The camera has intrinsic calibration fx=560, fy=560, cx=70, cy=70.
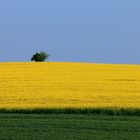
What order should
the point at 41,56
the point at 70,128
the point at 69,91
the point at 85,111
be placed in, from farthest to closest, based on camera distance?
the point at 41,56 < the point at 69,91 < the point at 85,111 < the point at 70,128

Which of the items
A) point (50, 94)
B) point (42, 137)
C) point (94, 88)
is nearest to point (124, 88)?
point (94, 88)

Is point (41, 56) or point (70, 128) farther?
point (41, 56)

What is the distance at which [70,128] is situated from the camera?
14859 millimetres

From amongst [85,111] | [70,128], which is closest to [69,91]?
[85,111]

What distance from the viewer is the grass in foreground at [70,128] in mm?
13133

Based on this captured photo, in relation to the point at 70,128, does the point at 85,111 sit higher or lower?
higher

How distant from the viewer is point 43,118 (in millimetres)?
17969

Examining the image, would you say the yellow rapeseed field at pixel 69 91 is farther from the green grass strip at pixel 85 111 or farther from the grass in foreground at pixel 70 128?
the grass in foreground at pixel 70 128

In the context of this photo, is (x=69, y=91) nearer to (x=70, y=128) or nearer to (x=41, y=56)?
(x=70, y=128)

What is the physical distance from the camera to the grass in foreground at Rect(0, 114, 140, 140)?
13133 millimetres

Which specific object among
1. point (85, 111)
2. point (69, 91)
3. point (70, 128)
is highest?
point (69, 91)

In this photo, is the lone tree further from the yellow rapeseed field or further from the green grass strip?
the green grass strip

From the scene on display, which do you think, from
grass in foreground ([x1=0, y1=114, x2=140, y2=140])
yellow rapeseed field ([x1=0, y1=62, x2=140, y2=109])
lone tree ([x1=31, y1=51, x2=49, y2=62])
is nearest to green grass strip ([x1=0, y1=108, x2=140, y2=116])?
yellow rapeseed field ([x1=0, y1=62, x2=140, y2=109])

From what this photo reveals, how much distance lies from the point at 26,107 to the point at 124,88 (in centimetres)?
1075
